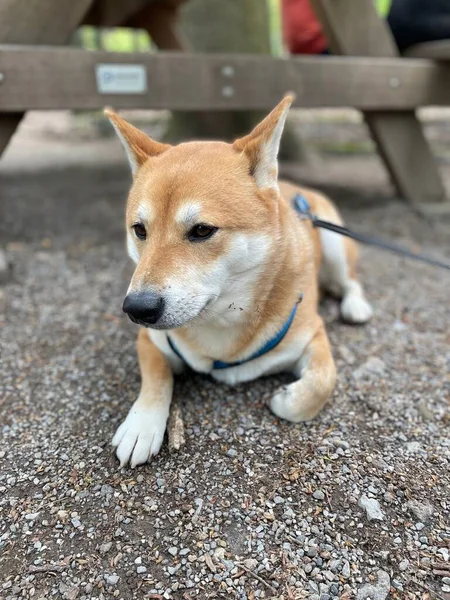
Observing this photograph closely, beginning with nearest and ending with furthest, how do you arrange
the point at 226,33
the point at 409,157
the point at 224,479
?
1. the point at 224,479
2. the point at 409,157
3. the point at 226,33

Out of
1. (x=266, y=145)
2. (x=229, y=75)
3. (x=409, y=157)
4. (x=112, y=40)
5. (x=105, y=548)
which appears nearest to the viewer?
(x=105, y=548)

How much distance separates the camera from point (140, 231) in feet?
6.11

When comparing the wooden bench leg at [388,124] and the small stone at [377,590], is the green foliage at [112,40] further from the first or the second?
the small stone at [377,590]

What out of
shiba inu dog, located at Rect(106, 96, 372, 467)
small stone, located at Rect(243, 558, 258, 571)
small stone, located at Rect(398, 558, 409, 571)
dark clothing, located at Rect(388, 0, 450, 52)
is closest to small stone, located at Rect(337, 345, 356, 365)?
shiba inu dog, located at Rect(106, 96, 372, 467)

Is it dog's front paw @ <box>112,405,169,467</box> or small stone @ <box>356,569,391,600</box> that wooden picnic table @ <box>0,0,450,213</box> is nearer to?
dog's front paw @ <box>112,405,169,467</box>

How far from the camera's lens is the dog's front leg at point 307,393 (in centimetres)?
190

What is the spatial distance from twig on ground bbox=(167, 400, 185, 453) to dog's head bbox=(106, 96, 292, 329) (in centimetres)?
42

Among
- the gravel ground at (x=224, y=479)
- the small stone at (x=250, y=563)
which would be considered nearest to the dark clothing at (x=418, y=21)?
the gravel ground at (x=224, y=479)

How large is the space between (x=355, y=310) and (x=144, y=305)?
1.58 m

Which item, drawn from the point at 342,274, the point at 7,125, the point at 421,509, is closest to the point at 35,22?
the point at 7,125

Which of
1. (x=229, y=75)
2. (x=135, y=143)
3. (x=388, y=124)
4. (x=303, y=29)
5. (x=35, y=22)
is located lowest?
(x=388, y=124)

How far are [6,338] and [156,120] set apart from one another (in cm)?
800

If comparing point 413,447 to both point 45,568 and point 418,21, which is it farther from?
point 418,21

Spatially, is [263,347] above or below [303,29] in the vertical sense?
below
